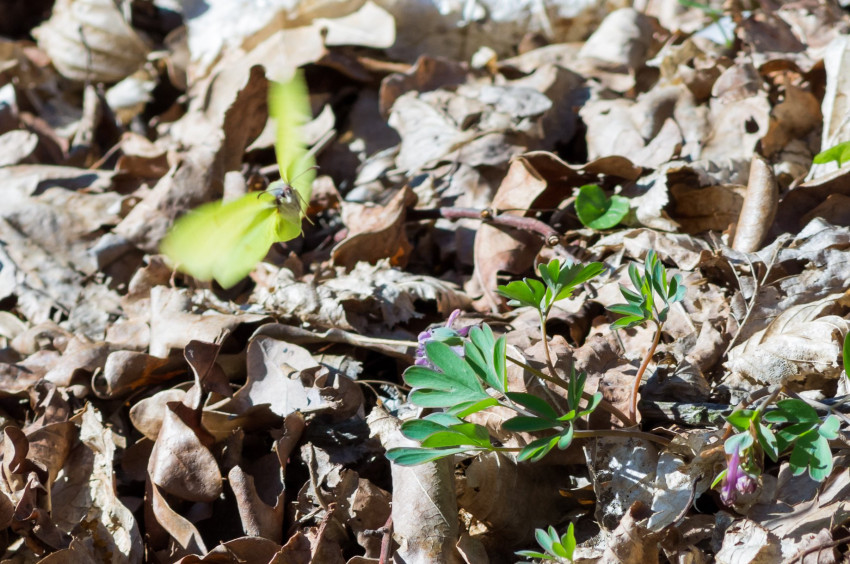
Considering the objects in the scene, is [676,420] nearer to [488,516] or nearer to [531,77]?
[488,516]

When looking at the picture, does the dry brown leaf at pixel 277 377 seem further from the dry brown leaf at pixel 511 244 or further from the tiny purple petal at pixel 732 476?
the tiny purple petal at pixel 732 476

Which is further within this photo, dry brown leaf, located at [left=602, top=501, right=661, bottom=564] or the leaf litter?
the leaf litter

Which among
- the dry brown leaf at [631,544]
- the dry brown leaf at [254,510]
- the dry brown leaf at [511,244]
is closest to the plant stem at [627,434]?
the dry brown leaf at [631,544]

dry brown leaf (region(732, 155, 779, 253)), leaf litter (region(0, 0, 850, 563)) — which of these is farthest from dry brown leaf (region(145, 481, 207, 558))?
dry brown leaf (region(732, 155, 779, 253))

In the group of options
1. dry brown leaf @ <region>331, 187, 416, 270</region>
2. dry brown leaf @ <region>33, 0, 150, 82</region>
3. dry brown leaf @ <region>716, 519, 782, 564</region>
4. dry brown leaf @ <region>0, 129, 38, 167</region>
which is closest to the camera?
dry brown leaf @ <region>716, 519, 782, 564</region>

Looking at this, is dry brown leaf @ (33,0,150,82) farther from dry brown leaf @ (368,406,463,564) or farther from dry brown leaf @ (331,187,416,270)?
dry brown leaf @ (368,406,463,564)


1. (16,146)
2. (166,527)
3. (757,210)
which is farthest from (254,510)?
(16,146)
